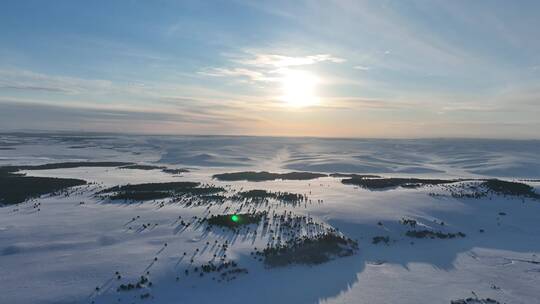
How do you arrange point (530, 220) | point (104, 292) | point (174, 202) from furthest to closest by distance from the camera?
point (174, 202)
point (530, 220)
point (104, 292)

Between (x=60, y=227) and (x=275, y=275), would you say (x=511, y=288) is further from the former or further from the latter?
(x=60, y=227)

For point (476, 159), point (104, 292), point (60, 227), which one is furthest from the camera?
point (476, 159)

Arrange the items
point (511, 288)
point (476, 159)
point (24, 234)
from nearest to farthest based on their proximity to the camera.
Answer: point (511, 288) → point (24, 234) → point (476, 159)

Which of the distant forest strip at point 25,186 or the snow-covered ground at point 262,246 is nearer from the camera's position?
the snow-covered ground at point 262,246

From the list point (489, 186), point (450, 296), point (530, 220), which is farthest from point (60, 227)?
point (489, 186)

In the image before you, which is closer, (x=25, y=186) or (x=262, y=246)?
(x=262, y=246)

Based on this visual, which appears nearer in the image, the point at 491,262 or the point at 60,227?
the point at 491,262

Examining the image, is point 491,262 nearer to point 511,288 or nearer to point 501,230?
point 511,288

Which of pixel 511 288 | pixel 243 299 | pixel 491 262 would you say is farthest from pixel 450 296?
pixel 243 299

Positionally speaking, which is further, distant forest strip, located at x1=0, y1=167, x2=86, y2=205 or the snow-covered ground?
distant forest strip, located at x1=0, y1=167, x2=86, y2=205
